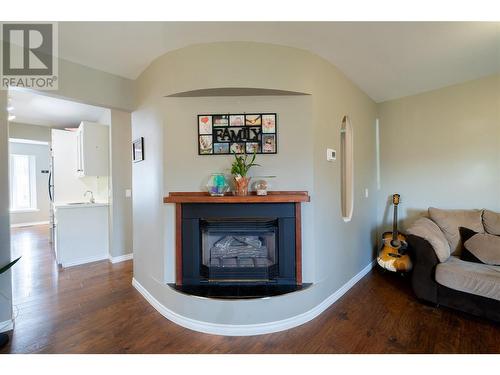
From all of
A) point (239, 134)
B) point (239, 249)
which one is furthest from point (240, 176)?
point (239, 249)

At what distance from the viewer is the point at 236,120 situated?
204 cm

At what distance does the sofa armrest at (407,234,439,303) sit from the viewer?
85.4 inches

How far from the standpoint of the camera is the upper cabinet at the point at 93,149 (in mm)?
3465

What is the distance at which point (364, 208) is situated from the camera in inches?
117

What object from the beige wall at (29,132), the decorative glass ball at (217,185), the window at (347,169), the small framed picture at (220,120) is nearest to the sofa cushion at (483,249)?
the window at (347,169)

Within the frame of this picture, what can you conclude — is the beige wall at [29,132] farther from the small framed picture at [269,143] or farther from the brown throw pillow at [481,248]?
the brown throw pillow at [481,248]

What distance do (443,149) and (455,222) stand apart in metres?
0.96

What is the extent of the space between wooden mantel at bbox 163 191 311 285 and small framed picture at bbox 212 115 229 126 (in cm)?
64

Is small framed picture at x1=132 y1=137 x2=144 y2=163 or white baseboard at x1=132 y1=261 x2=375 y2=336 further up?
small framed picture at x1=132 y1=137 x2=144 y2=163

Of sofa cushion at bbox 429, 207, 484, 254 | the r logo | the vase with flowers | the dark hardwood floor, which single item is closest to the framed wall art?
the vase with flowers

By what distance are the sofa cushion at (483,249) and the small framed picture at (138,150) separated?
11.4 ft

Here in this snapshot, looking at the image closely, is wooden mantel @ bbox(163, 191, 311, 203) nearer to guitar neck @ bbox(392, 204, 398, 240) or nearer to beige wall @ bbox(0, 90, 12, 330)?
beige wall @ bbox(0, 90, 12, 330)

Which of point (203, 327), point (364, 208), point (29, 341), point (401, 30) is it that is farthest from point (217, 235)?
point (401, 30)
